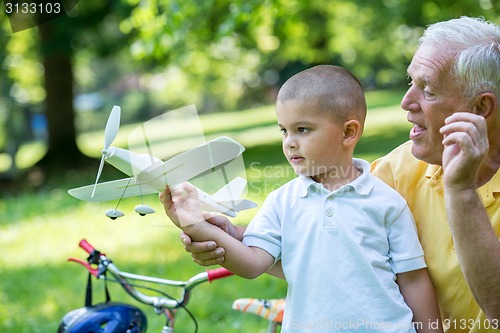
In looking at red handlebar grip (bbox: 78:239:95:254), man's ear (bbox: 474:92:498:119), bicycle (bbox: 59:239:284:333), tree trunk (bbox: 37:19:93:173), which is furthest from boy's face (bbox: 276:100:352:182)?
tree trunk (bbox: 37:19:93:173)

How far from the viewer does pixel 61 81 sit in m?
16.0

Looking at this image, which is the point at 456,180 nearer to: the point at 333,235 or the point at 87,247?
the point at 333,235

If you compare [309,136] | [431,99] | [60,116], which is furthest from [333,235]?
[60,116]

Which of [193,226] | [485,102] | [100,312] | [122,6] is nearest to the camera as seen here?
[193,226]

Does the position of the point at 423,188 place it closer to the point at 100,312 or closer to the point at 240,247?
the point at 240,247

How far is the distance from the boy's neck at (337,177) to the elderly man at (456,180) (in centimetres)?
23

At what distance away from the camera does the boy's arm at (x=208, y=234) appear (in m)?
2.14

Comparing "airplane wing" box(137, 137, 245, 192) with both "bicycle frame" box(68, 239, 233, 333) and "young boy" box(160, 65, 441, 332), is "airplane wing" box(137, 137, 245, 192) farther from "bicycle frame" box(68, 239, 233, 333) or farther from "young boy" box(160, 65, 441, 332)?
"bicycle frame" box(68, 239, 233, 333)

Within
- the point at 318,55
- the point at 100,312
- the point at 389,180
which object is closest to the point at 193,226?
the point at 389,180

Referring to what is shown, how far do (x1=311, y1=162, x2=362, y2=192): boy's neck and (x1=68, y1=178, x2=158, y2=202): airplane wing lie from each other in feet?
1.77

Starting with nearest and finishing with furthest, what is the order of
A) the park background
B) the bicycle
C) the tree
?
the bicycle
the park background
the tree

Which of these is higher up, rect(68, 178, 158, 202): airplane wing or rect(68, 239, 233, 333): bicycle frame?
rect(68, 178, 158, 202): airplane wing

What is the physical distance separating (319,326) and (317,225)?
0.29 meters

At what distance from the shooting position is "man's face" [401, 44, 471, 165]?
7.77 ft
